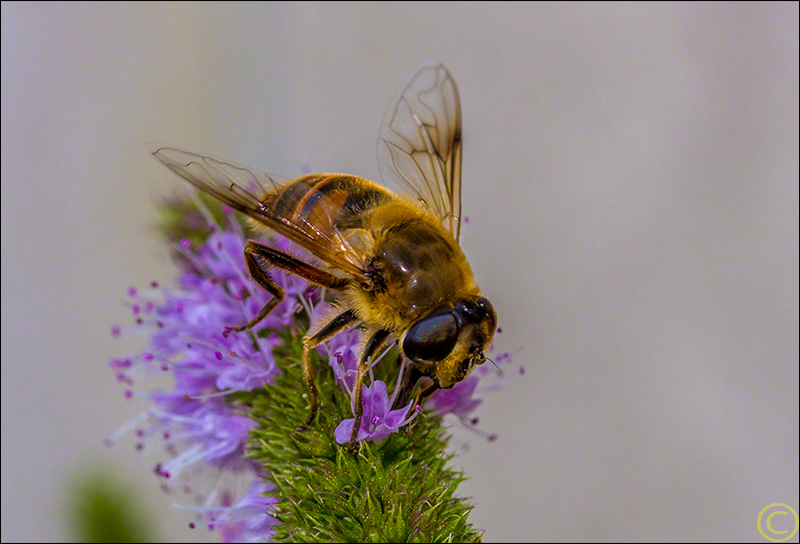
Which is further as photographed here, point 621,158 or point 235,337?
point 621,158

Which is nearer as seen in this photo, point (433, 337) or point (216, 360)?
point (433, 337)

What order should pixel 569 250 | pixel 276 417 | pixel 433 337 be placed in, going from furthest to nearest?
pixel 569 250 < pixel 276 417 < pixel 433 337

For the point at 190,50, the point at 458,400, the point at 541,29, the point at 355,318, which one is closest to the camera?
the point at 355,318

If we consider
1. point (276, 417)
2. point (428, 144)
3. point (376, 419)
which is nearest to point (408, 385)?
point (376, 419)

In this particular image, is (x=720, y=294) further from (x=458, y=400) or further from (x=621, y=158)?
(x=458, y=400)

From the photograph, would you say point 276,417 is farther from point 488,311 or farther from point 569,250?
point 569,250

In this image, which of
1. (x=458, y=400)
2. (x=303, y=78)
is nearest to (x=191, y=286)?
(x=458, y=400)

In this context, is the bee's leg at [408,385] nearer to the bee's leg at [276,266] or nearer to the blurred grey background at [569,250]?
the bee's leg at [276,266]

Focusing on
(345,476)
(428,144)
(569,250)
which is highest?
(569,250)
